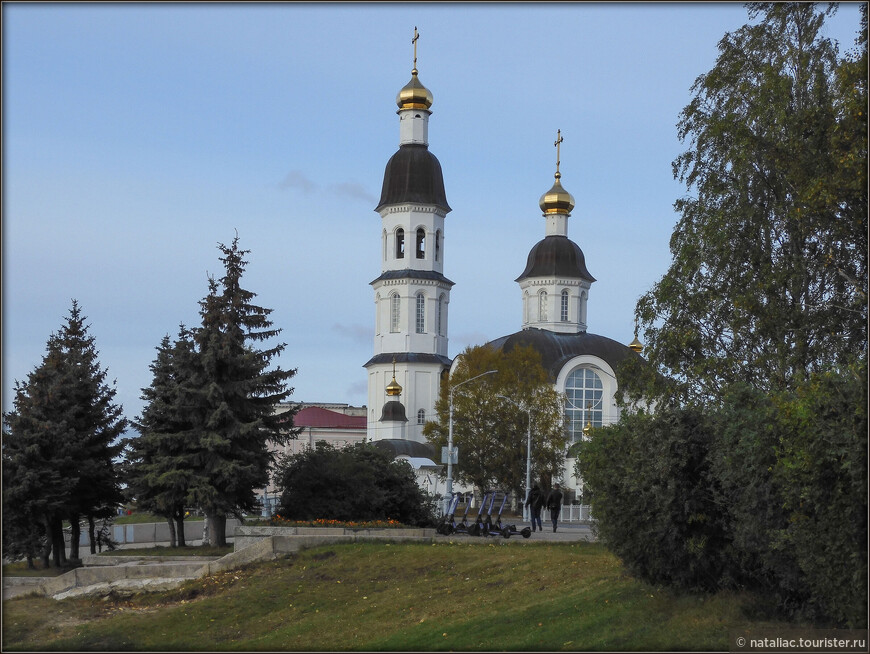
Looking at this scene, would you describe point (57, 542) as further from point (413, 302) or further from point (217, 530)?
point (413, 302)

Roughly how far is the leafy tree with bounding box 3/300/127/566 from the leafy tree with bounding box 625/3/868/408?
49.2ft

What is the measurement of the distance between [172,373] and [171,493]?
11.6 feet

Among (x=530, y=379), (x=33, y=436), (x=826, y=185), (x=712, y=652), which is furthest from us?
(x=530, y=379)

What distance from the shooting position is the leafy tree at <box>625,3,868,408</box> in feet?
74.2

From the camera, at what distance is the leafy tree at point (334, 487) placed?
31.7 metres

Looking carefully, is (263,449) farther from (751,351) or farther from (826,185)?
(826,185)

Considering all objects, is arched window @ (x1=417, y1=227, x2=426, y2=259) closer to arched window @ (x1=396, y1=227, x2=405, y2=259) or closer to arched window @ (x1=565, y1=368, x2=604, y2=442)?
arched window @ (x1=396, y1=227, x2=405, y2=259)

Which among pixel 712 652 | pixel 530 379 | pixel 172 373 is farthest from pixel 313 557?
pixel 530 379

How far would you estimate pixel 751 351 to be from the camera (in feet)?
82.3

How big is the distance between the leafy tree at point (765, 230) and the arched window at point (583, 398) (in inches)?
1765

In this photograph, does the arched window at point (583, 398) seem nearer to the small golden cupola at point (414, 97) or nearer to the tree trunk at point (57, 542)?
the small golden cupola at point (414, 97)

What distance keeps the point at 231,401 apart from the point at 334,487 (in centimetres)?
353

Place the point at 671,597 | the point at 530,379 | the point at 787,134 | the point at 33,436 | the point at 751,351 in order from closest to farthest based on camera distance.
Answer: the point at 671,597, the point at 787,134, the point at 751,351, the point at 33,436, the point at 530,379

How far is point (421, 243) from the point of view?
7875 centimetres
